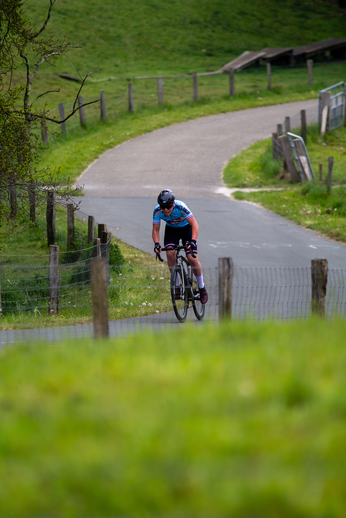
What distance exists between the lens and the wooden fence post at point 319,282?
798 cm

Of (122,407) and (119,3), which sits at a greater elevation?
(119,3)

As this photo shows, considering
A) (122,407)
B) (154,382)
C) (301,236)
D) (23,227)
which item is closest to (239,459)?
(122,407)

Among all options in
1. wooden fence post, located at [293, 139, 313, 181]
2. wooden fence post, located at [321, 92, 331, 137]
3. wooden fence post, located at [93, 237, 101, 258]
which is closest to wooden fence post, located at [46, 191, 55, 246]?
wooden fence post, located at [93, 237, 101, 258]

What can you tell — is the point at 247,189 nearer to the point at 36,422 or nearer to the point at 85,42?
the point at 36,422

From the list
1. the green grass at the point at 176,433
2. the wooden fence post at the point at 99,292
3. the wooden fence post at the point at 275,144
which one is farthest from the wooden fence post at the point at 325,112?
the green grass at the point at 176,433

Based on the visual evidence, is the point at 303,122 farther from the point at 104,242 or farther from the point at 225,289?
the point at 225,289

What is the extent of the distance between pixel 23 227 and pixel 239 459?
50.9 feet

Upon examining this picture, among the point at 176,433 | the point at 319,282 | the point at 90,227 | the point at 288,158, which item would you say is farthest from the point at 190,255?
the point at 288,158

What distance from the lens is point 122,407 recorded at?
4.09 meters

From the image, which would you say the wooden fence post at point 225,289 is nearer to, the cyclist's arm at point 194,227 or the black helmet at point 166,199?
the black helmet at point 166,199

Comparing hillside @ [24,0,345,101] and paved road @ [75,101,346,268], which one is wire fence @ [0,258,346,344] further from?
hillside @ [24,0,345,101]

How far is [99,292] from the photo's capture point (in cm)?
647

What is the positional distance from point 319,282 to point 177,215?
9.94ft

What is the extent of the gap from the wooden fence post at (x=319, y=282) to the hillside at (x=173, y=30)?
4017 cm
